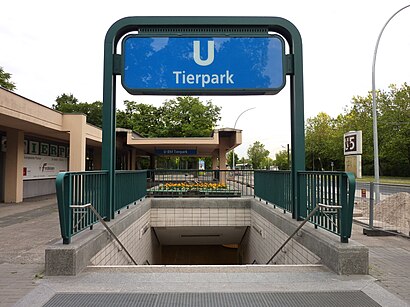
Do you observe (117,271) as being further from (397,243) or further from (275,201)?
(397,243)

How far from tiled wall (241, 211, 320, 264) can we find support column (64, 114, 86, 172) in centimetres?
849

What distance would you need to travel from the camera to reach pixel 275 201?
8531 mm

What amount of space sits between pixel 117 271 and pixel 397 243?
19.3 ft

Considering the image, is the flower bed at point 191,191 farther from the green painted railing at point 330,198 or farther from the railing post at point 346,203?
the railing post at point 346,203

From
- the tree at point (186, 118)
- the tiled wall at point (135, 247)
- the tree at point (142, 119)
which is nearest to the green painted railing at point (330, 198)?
the tiled wall at point (135, 247)

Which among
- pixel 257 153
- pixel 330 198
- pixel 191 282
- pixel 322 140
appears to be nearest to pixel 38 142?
pixel 191 282

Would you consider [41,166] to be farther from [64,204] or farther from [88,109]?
[88,109]

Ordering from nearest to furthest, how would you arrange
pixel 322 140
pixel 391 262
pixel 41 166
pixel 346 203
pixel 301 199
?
pixel 346 203 < pixel 391 262 < pixel 301 199 < pixel 41 166 < pixel 322 140

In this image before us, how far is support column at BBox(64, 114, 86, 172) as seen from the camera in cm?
1459

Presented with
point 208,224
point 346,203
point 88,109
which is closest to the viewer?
point 346,203

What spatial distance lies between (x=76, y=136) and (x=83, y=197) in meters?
10.4

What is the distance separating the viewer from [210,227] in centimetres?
1157

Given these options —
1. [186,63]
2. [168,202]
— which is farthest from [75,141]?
[186,63]

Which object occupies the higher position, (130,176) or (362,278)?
(130,176)
